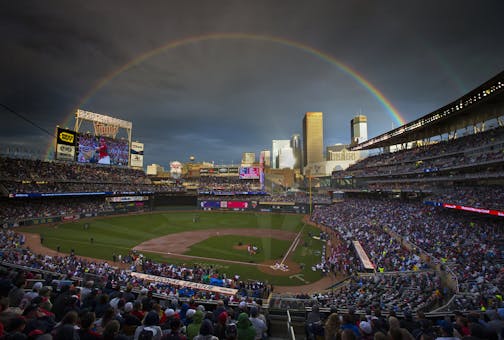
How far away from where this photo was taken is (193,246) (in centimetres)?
3262

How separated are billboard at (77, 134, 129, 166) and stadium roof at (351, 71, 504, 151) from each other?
6195 centimetres

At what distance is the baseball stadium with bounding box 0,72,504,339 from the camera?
6344 mm

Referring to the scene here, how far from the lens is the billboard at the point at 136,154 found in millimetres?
70031

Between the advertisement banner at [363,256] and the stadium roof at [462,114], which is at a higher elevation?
the stadium roof at [462,114]

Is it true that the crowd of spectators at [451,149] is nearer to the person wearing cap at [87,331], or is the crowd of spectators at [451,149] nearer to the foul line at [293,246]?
the foul line at [293,246]

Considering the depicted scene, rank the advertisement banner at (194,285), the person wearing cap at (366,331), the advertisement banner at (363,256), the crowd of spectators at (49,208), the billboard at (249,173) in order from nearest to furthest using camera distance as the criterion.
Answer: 1. the person wearing cap at (366,331)
2. the advertisement banner at (194,285)
3. the advertisement banner at (363,256)
4. the crowd of spectators at (49,208)
5. the billboard at (249,173)

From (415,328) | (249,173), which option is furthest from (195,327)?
(249,173)

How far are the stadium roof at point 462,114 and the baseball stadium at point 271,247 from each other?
207mm

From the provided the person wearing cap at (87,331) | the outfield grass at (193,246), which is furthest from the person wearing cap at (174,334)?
the outfield grass at (193,246)

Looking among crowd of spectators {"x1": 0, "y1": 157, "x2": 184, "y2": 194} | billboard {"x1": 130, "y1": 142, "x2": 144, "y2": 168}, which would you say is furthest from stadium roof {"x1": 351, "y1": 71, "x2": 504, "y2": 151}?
billboard {"x1": 130, "y1": 142, "x2": 144, "y2": 168}

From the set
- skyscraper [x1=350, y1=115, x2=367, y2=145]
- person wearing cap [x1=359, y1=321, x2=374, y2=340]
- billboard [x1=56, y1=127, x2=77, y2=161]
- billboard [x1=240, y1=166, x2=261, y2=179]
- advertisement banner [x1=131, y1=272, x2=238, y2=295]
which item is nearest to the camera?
person wearing cap [x1=359, y1=321, x2=374, y2=340]

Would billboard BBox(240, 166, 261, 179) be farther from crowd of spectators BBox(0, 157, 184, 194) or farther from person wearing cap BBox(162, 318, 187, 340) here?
person wearing cap BBox(162, 318, 187, 340)

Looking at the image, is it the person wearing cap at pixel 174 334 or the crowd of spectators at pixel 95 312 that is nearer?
the person wearing cap at pixel 174 334

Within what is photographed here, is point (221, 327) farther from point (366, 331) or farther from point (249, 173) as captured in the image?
point (249, 173)
